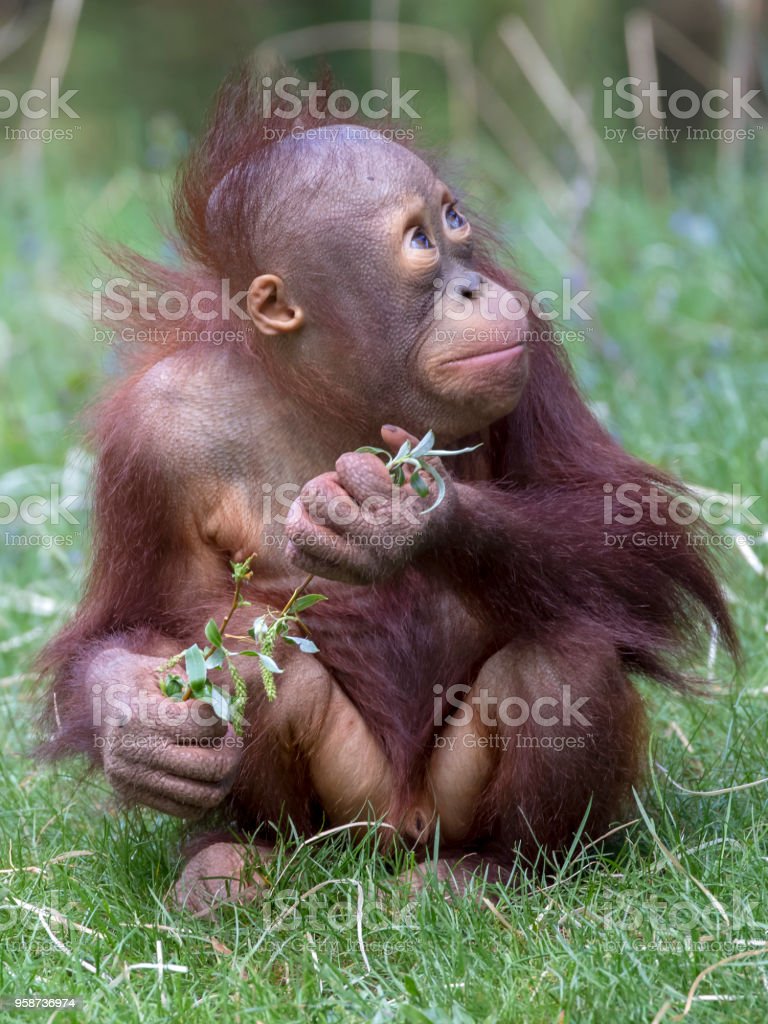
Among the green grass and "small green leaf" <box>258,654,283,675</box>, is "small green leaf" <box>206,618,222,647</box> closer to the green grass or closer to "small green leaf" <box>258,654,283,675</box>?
"small green leaf" <box>258,654,283,675</box>

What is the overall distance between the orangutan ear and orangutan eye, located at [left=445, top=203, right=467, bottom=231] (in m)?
0.32

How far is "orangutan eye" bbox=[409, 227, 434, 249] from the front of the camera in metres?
2.64

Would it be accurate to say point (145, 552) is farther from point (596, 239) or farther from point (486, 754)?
point (596, 239)

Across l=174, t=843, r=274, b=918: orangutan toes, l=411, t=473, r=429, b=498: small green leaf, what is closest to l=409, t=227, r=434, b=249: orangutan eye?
l=411, t=473, r=429, b=498: small green leaf

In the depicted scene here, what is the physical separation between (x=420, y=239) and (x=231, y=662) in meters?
0.82

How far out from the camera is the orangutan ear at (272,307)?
8.88 ft

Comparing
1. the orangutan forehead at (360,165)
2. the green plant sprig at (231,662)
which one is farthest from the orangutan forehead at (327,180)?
the green plant sprig at (231,662)

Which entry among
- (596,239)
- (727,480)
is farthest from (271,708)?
(596,239)

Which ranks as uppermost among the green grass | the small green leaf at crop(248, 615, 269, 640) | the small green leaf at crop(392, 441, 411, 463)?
the small green leaf at crop(392, 441, 411, 463)

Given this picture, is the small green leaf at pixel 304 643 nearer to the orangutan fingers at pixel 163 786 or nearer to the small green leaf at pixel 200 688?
the small green leaf at pixel 200 688

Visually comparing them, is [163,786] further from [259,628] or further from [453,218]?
[453,218]

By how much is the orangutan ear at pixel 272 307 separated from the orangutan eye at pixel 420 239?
244mm

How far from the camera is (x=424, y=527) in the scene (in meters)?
2.38

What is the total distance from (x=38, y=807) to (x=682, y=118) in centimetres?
863
